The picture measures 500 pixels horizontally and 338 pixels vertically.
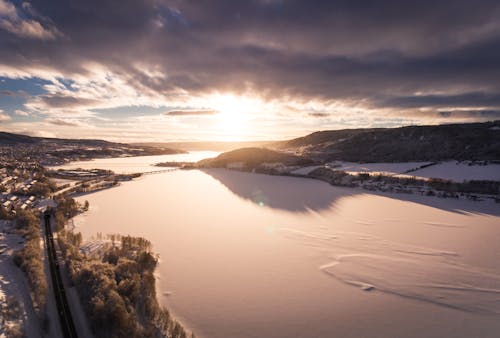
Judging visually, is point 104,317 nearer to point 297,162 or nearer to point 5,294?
point 5,294

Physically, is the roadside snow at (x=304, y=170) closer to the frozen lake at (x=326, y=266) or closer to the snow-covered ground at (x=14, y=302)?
the frozen lake at (x=326, y=266)

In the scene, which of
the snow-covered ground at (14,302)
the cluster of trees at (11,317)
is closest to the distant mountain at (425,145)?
the snow-covered ground at (14,302)

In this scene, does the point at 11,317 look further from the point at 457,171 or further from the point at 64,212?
the point at 457,171

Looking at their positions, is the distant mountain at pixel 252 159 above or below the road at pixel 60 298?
above

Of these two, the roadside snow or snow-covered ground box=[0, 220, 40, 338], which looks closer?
snow-covered ground box=[0, 220, 40, 338]

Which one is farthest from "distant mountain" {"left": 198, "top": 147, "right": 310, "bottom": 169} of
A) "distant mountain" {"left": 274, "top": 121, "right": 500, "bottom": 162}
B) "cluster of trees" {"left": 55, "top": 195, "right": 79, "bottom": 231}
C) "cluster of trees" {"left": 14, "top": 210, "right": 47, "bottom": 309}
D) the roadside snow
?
"cluster of trees" {"left": 14, "top": 210, "right": 47, "bottom": 309}

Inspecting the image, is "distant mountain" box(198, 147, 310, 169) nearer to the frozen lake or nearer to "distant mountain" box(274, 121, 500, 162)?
"distant mountain" box(274, 121, 500, 162)

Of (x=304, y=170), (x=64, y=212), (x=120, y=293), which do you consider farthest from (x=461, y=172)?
(x=64, y=212)

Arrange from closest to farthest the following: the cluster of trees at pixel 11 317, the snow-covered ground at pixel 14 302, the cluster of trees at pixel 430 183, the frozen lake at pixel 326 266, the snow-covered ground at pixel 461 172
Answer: the cluster of trees at pixel 11 317 → the snow-covered ground at pixel 14 302 → the frozen lake at pixel 326 266 → the cluster of trees at pixel 430 183 → the snow-covered ground at pixel 461 172
